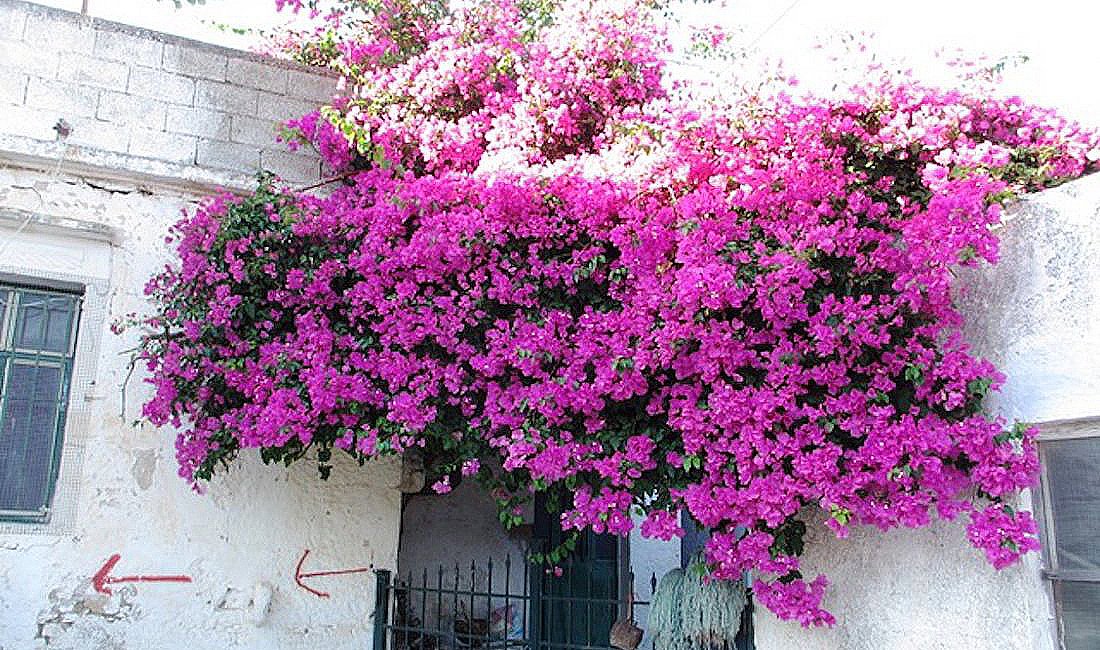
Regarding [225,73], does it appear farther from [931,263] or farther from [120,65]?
[931,263]

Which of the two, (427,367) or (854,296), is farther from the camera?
(427,367)

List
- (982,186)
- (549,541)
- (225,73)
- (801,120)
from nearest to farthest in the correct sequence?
(982,186) → (801,120) → (225,73) → (549,541)

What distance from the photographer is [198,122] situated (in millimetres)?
5461

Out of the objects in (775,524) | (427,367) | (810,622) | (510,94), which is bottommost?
(810,622)

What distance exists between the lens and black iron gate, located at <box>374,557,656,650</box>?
4.90 metres

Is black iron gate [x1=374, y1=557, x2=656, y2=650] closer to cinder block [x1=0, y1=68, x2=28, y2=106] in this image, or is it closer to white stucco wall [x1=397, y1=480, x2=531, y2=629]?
white stucco wall [x1=397, y1=480, x2=531, y2=629]

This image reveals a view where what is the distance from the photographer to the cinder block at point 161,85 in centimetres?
536

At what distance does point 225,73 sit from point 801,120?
3.55 meters

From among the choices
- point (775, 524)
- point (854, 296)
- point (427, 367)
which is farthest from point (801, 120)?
point (427, 367)

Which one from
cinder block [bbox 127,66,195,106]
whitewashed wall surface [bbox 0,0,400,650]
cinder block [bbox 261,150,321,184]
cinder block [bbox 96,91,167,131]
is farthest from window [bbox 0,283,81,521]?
cinder block [bbox 261,150,321,184]

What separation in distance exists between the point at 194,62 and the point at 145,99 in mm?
378

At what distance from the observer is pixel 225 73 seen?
5.58 metres

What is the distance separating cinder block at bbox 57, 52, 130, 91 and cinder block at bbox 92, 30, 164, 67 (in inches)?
1.9

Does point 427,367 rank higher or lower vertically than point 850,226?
lower
